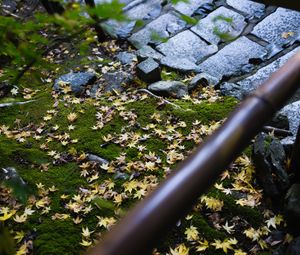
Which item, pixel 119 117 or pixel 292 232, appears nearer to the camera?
pixel 292 232

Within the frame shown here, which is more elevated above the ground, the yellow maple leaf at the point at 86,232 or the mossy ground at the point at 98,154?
the mossy ground at the point at 98,154

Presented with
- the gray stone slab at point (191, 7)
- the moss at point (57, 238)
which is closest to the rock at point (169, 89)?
the gray stone slab at point (191, 7)

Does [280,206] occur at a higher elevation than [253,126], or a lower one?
lower

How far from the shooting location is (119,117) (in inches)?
200

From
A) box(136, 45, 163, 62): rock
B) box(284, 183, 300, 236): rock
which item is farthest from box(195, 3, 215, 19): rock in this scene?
box(284, 183, 300, 236): rock

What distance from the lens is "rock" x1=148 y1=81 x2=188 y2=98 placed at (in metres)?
5.55

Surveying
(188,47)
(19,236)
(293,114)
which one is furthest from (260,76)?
(19,236)

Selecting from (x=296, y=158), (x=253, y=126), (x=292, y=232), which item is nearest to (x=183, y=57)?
Result: (x=296, y=158)

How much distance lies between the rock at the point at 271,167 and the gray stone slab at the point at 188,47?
10.4ft

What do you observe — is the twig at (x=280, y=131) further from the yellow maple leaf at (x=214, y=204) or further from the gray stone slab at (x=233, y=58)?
the gray stone slab at (x=233, y=58)

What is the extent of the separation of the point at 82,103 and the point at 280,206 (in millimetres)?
3544

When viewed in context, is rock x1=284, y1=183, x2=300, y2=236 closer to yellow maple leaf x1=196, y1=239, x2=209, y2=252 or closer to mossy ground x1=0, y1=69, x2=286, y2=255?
mossy ground x1=0, y1=69, x2=286, y2=255

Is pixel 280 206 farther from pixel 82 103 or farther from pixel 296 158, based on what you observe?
pixel 82 103

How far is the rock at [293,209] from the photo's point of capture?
9.92 ft
